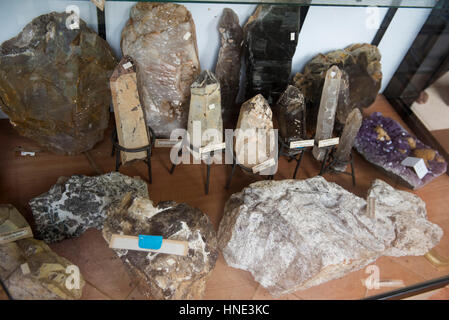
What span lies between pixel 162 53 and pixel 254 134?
0.79 metres

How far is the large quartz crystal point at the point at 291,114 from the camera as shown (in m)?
2.14

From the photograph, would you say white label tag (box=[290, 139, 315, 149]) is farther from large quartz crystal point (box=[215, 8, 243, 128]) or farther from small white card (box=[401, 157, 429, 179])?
small white card (box=[401, 157, 429, 179])

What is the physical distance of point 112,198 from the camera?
188 centimetres

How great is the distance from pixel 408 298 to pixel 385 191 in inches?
24.4

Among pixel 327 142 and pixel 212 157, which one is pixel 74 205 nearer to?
pixel 212 157

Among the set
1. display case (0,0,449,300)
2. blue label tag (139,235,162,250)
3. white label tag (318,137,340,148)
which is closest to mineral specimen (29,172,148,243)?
display case (0,0,449,300)

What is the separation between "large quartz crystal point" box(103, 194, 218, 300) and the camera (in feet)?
4.63

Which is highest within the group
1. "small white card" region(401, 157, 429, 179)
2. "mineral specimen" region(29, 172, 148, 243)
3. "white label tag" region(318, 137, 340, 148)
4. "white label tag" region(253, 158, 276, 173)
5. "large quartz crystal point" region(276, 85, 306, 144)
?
"large quartz crystal point" region(276, 85, 306, 144)

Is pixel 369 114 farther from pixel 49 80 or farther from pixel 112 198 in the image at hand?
pixel 49 80

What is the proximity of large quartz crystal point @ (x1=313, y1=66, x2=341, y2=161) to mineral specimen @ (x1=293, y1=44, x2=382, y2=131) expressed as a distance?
0.29 m

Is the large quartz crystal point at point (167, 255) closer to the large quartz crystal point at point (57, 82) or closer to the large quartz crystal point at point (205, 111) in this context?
the large quartz crystal point at point (205, 111)

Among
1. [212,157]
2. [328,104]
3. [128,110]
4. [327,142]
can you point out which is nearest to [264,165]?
[212,157]

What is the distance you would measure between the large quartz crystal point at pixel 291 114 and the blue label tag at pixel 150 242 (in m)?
1.14

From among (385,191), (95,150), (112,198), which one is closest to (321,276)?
(385,191)
